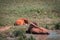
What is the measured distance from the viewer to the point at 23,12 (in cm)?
1834

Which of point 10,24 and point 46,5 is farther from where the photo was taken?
point 46,5

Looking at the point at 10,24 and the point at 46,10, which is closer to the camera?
the point at 10,24

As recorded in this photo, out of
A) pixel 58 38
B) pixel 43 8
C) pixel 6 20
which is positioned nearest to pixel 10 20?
pixel 6 20

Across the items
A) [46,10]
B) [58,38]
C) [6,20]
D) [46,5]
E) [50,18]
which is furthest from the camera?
[46,5]

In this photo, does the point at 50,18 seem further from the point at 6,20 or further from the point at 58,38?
the point at 58,38

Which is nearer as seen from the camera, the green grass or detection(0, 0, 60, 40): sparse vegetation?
detection(0, 0, 60, 40): sparse vegetation

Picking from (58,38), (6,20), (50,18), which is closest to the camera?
(58,38)

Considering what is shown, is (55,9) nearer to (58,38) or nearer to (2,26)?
(2,26)

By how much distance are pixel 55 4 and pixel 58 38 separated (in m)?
8.92

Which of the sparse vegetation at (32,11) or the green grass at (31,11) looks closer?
the sparse vegetation at (32,11)

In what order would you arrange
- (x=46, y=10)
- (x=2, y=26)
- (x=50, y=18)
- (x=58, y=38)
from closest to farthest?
(x=58, y=38) → (x=2, y=26) → (x=50, y=18) → (x=46, y=10)

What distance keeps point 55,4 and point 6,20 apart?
210 inches

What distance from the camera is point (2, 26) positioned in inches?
597

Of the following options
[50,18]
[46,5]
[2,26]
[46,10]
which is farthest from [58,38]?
[46,5]
